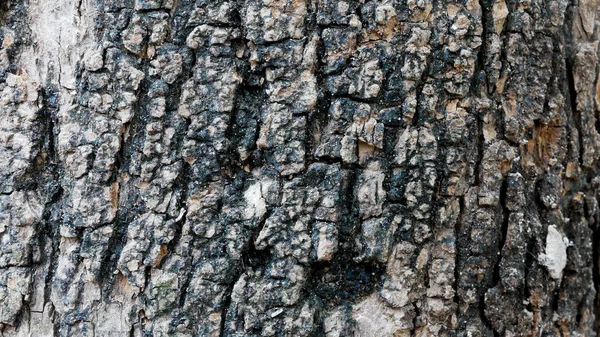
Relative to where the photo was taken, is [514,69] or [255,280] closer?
[255,280]

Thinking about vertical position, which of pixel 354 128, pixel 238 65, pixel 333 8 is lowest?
pixel 354 128

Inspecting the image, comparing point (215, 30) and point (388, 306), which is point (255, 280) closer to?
point (388, 306)

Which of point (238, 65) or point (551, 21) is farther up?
point (551, 21)

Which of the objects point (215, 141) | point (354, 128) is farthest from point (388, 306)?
point (215, 141)

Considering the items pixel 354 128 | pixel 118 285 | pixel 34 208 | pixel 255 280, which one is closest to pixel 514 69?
pixel 354 128

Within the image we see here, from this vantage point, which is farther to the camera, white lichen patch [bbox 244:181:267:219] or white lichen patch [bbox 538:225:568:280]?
white lichen patch [bbox 538:225:568:280]

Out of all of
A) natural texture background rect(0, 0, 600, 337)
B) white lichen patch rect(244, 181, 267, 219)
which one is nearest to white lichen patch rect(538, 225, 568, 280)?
natural texture background rect(0, 0, 600, 337)

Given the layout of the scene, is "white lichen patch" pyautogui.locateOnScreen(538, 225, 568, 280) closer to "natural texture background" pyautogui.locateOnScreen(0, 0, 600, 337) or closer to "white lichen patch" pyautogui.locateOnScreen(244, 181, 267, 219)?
"natural texture background" pyautogui.locateOnScreen(0, 0, 600, 337)
